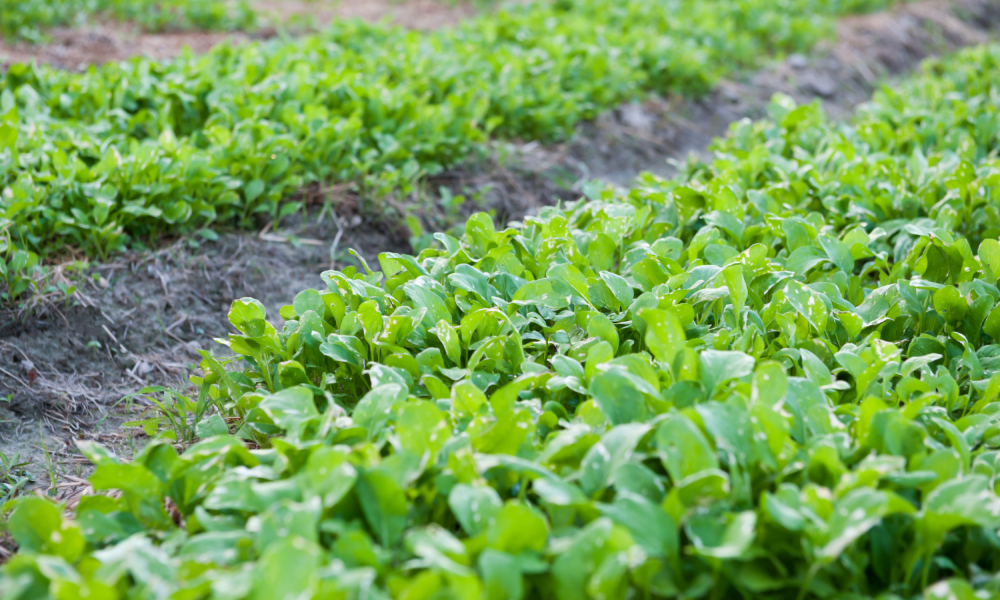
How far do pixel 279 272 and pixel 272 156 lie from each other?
0.54 m

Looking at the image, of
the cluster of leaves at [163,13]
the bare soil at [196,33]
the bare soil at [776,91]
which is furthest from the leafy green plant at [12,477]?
the cluster of leaves at [163,13]

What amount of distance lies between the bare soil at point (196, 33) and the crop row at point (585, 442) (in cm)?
376

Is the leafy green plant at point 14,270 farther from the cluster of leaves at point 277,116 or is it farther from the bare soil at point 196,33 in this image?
the bare soil at point 196,33

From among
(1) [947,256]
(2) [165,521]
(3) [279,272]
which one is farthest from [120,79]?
(1) [947,256]

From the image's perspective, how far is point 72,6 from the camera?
22.3 ft

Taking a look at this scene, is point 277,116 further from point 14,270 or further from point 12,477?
point 12,477

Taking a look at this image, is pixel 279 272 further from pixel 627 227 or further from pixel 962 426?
pixel 962 426

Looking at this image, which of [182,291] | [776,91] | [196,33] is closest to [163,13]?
[196,33]

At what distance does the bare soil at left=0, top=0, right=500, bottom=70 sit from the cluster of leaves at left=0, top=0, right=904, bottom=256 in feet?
2.97

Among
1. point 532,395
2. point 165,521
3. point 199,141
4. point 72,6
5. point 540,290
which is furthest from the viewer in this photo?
point 72,6

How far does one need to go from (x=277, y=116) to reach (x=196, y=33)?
12.3 feet

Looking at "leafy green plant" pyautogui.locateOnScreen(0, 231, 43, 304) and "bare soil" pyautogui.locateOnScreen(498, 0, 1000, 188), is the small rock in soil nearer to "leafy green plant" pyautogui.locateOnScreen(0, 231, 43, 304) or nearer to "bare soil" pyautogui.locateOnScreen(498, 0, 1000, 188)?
"bare soil" pyautogui.locateOnScreen(498, 0, 1000, 188)

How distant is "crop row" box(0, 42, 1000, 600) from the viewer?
4.11 feet

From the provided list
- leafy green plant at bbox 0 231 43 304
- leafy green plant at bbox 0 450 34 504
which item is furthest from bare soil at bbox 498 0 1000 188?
leafy green plant at bbox 0 450 34 504
